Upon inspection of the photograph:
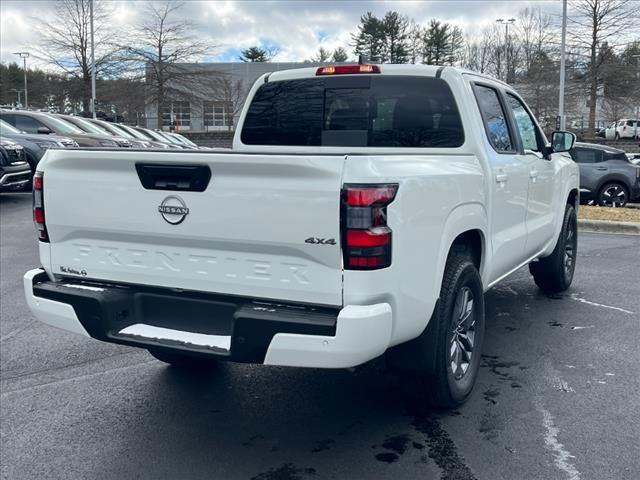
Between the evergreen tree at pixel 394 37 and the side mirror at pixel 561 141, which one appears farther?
the evergreen tree at pixel 394 37

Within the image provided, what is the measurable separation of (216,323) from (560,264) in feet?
14.3

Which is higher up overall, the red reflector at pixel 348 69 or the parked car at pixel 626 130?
the parked car at pixel 626 130

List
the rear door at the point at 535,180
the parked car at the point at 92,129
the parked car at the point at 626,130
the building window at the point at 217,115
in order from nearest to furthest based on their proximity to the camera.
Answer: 1. the rear door at the point at 535,180
2. the parked car at the point at 92,129
3. the building window at the point at 217,115
4. the parked car at the point at 626,130

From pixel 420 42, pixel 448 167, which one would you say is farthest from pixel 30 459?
pixel 420 42

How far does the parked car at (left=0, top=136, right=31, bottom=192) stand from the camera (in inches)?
503

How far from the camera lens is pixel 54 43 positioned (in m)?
40.0

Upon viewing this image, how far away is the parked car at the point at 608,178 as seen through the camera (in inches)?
641

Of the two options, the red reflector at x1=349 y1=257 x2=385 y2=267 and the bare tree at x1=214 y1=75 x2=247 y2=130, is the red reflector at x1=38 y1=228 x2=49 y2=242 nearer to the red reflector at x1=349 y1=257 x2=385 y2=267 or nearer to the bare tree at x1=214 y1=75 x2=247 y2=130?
the red reflector at x1=349 y1=257 x2=385 y2=267

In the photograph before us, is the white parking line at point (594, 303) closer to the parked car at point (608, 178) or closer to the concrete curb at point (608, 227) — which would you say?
the concrete curb at point (608, 227)

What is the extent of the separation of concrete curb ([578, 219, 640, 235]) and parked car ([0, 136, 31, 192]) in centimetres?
1020

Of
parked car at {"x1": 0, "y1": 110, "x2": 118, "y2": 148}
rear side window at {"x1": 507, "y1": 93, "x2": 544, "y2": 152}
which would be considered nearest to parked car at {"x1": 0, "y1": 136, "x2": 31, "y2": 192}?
parked car at {"x1": 0, "y1": 110, "x2": 118, "y2": 148}

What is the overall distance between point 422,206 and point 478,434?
131cm

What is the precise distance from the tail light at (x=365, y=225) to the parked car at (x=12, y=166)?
11.3 meters

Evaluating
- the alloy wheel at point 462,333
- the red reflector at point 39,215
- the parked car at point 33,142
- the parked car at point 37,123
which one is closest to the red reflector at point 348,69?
the alloy wheel at point 462,333
